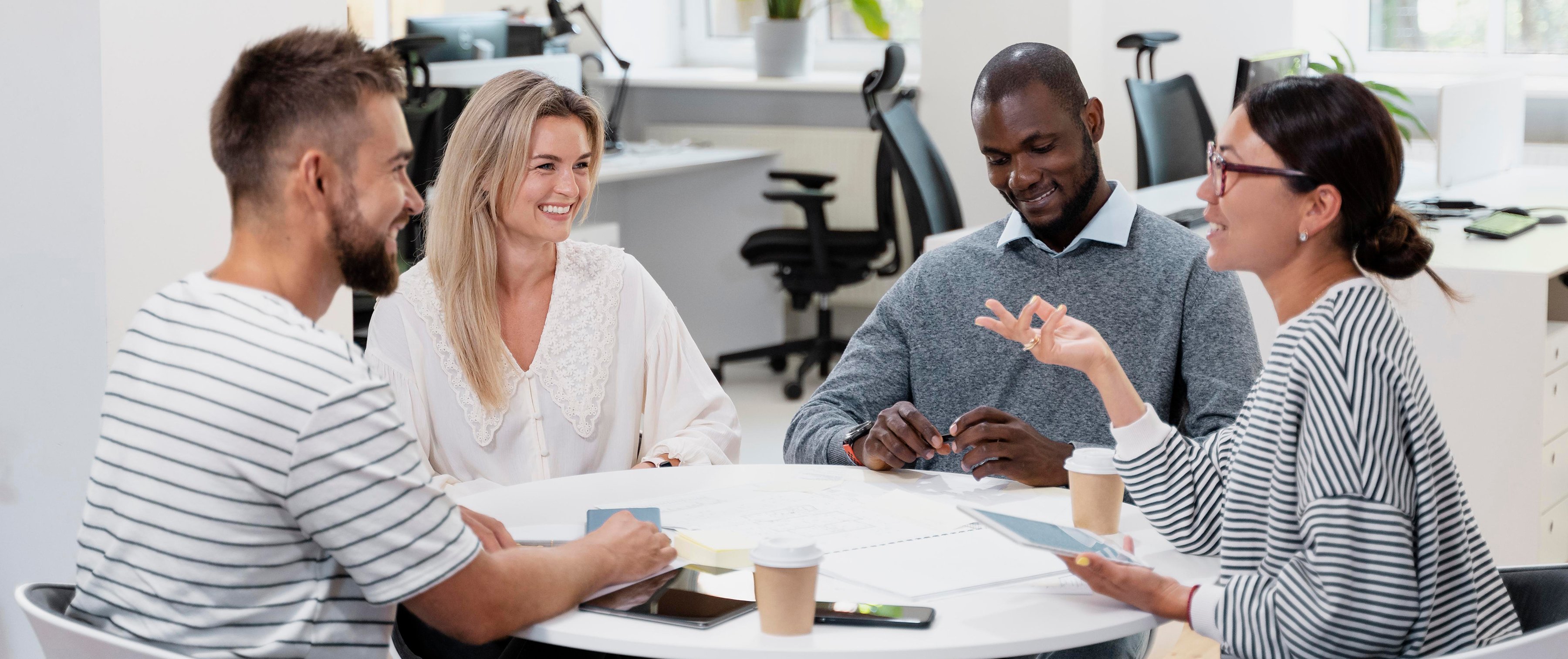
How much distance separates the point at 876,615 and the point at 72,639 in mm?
669

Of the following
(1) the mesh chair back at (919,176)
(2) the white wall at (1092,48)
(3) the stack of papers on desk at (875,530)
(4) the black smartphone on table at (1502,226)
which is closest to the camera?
(3) the stack of papers on desk at (875,530)

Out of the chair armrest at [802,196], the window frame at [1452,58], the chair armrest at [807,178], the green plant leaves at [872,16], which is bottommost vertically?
the chair armrest at [802,196]

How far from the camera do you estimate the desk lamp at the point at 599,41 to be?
5492mm

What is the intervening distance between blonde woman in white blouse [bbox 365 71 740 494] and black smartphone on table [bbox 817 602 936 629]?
2.43 ft

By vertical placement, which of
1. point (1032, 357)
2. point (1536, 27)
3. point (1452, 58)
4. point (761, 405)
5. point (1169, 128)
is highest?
point (1536, 27)

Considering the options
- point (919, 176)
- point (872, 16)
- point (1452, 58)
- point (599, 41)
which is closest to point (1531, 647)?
point (919, 176)

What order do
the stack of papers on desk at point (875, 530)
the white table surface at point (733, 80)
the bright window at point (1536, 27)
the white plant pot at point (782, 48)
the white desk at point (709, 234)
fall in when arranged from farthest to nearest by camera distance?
1. the white plant pot at point (782, 48)
2. the white table surface at point (733, 80)
3. the white desk at point (709, 234)
4. the bright window at point (1536, 27)
5. the stack of papers on desk at point (875, 530)

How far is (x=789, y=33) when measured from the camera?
5.89 m

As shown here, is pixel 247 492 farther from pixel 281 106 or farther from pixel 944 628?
pixel 944 628

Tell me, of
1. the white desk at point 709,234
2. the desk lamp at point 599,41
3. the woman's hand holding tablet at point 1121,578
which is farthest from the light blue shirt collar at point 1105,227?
the white desk at point 709,234

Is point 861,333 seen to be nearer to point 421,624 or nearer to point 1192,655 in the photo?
point 421,624

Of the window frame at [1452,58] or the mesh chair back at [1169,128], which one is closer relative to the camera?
the mesh chair back at [1169,128]

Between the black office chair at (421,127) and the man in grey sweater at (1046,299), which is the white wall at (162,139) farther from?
the black office chair at (421,127)

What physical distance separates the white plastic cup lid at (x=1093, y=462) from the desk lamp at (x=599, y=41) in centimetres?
376
